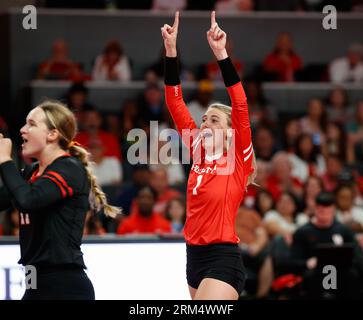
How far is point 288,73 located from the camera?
12742 mm

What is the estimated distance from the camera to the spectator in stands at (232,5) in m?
12.9

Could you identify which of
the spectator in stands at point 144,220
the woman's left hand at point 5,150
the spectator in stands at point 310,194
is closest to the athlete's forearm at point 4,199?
the woman's left hand at point 5,150

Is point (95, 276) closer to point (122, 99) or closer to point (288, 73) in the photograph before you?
point (122, 99)

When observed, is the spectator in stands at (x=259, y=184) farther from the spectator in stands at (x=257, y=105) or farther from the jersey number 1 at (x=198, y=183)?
the jersey number 1 at (x=198, y=183)

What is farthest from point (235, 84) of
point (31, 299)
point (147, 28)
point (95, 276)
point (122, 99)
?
point (147, 28)

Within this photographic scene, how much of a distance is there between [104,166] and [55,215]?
A: 20.0 feet

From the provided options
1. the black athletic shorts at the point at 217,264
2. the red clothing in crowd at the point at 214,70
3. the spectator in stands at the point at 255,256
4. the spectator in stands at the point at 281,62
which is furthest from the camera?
the spectator in stands at the point at 281,62

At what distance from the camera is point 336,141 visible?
460 inches

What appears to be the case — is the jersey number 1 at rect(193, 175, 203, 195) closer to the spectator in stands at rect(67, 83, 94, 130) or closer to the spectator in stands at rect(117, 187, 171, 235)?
the spectator in stands at rect(117, 187, 171, 235)

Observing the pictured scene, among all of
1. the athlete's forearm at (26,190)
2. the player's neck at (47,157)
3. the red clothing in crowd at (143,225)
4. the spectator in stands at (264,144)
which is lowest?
the red clothing in crowd at (143,225)

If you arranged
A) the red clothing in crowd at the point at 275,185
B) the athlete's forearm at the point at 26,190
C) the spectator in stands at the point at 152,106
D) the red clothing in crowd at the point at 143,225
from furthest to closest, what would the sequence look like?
the spectator in stands at the point at 152,106 → the red clothing in crowd at the point at 275,185 → the red clothing in crowd at the point at 143,225 → the athlete's forearm at the point at 26,190

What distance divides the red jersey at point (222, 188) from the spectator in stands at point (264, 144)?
220 inches
